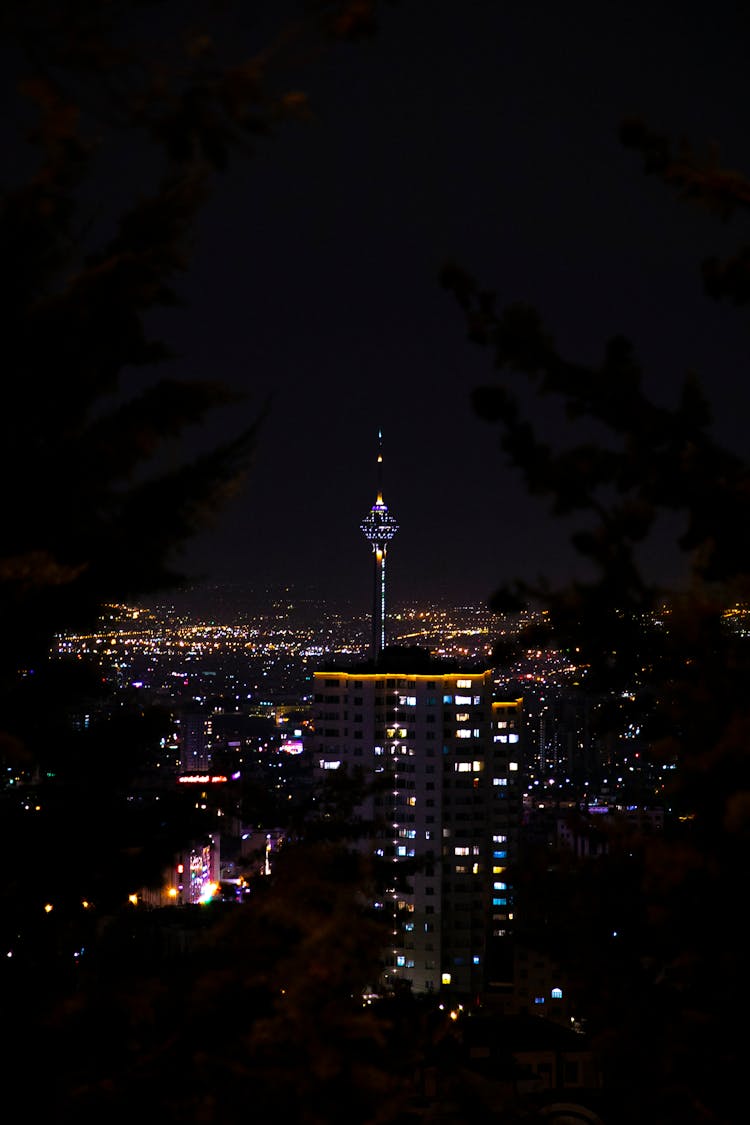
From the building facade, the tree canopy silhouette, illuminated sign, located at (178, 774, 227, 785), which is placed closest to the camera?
the tree canopy silhouette

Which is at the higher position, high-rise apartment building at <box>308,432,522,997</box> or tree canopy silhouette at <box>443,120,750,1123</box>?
tree canopy silhouette at <box>443,120,750,1123</box>

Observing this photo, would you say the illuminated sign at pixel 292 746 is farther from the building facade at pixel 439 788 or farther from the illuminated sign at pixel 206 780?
the illuminated sign at pixel 206 780

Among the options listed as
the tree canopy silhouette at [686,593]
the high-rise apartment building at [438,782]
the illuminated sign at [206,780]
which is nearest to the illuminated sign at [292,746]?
the high-rise apartment building at [438,782]

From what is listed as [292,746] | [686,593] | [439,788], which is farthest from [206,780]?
[292,746]

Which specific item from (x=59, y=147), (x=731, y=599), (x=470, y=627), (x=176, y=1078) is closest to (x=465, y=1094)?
(x=176, y=1078)

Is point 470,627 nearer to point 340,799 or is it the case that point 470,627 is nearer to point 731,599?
point 340,799

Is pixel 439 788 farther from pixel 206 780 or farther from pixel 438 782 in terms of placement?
pixel 206 780

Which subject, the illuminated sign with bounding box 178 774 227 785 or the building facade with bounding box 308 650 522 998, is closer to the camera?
the illuminated sign with bounding box 178 774 227 785

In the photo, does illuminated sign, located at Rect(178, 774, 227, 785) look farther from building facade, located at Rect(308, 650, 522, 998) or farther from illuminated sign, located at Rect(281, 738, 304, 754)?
illuminated sign, located at Rect(281, 738, 304, 754)

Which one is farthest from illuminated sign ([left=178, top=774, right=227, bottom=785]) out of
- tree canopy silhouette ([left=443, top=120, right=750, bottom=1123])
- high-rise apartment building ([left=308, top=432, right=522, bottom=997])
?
high-rise apartment building ([left=308, top=432, right=522, bottom=997])
